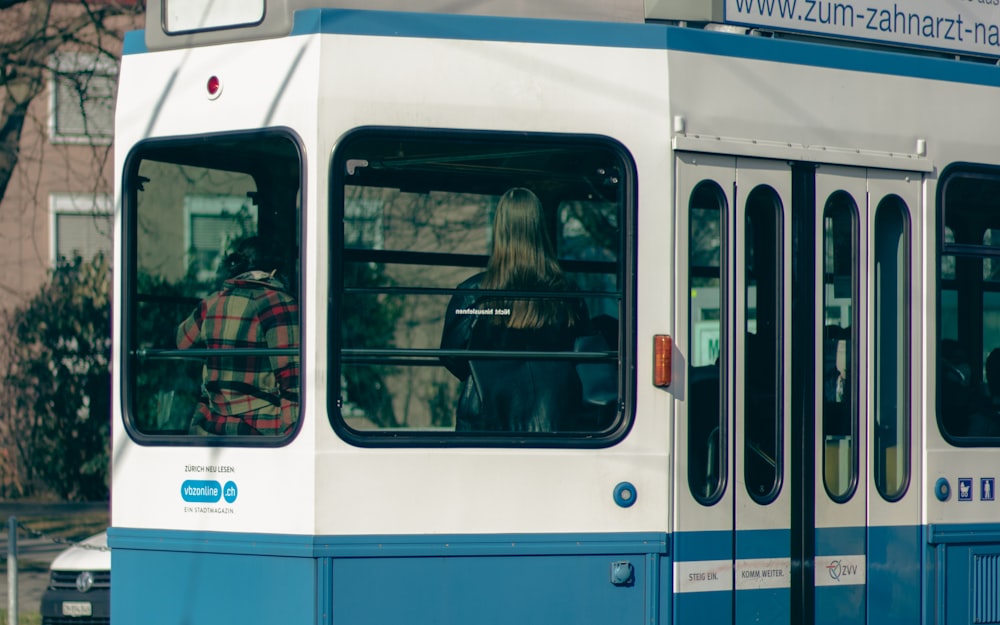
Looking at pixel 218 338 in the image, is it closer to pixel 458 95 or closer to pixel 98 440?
pixel 458 95

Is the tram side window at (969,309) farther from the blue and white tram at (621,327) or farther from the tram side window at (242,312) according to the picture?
the tram side window at (242,312)

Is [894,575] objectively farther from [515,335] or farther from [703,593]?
[515,335]

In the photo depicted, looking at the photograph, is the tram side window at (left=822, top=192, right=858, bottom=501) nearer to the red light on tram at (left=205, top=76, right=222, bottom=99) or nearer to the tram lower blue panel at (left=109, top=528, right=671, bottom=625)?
the tram lower blue panel at (left=109, top=528, right=671, bottom=625)

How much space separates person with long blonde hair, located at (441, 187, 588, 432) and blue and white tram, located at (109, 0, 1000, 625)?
0.16 feet

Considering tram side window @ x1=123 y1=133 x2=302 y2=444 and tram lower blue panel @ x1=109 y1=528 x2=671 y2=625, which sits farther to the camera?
tram side window @ x1=123 y1=133 x2=302 y2=444

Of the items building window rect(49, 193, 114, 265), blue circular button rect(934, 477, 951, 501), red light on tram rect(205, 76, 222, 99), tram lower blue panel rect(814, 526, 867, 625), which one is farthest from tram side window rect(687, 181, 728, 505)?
building window rect(49, 193, 114, 265)

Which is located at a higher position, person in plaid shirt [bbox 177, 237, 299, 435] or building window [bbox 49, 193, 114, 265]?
building window [bbox 49, 193, 114, 265]

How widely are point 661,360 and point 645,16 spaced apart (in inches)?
49.0

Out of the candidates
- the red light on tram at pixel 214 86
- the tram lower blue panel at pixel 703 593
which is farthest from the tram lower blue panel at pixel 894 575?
the red light on tram at pixel 214 86

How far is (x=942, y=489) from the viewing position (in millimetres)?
5359

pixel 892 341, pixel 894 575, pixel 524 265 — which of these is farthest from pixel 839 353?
pixel 524 265

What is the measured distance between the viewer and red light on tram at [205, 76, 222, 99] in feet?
15.9

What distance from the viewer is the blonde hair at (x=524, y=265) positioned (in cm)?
473

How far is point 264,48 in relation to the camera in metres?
4.78
